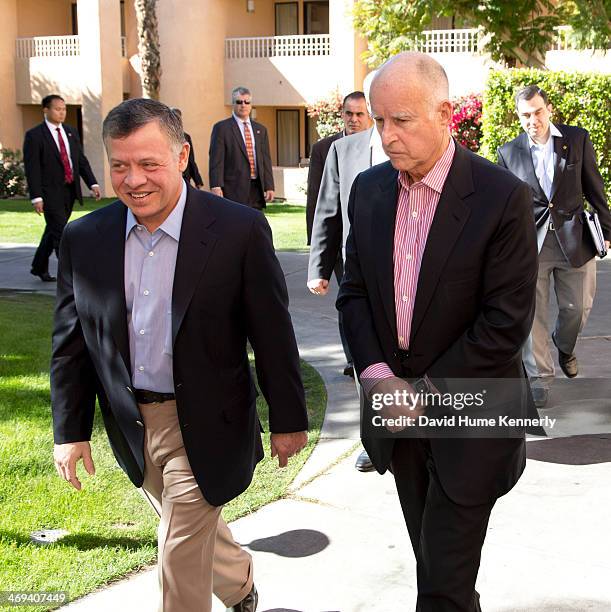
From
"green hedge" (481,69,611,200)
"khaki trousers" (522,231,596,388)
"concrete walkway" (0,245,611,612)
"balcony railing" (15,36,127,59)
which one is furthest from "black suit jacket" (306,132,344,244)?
"balcony railing" (15,36,127,59)

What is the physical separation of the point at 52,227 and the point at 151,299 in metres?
9.25

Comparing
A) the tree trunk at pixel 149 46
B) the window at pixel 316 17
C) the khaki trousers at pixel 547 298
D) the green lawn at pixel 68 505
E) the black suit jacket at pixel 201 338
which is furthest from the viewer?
the window at pixel 316 17

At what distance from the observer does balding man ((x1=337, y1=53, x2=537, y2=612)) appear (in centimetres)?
339

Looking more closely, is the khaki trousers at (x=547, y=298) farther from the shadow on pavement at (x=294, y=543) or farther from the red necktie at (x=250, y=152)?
the red necktie at (x=250, y=152)

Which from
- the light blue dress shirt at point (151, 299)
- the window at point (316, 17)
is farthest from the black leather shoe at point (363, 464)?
the window at point (316, 17)

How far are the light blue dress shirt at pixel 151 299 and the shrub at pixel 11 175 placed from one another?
25973mm

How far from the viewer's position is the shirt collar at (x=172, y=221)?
3.50 meters

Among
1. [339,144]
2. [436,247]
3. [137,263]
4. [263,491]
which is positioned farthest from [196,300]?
[339,144]

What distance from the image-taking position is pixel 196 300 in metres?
3.44

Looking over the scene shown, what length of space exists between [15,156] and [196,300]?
89.8 ft

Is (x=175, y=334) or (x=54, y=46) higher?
(x=54, y=46)

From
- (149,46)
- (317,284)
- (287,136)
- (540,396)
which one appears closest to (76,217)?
(149,46)

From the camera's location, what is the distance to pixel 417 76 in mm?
3344

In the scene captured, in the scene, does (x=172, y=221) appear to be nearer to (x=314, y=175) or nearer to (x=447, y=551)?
(x=447, y=551)
